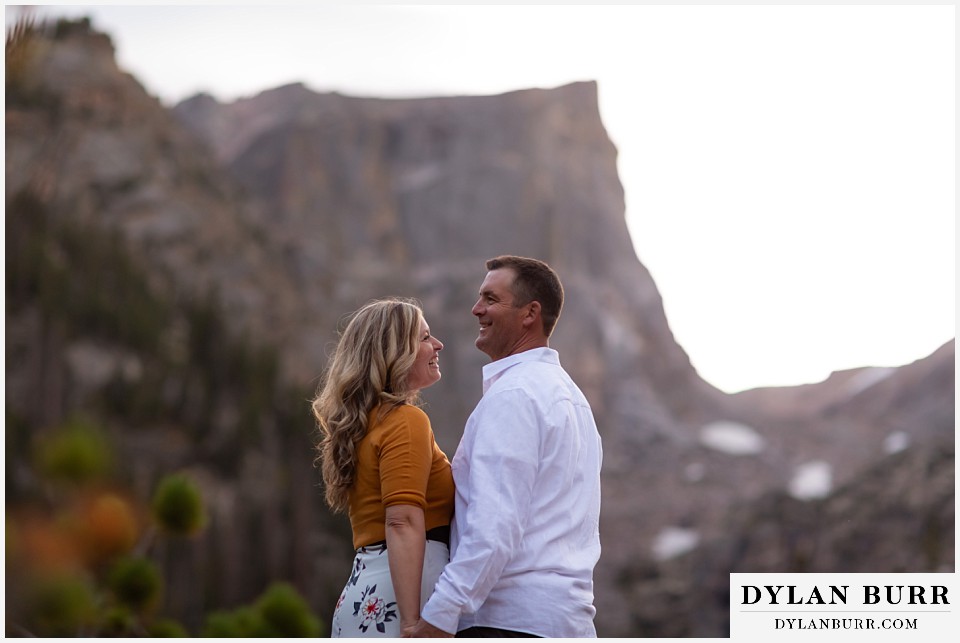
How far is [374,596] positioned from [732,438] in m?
48.3

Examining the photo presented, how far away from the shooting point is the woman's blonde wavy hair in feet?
9.41

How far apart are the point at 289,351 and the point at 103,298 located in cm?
889

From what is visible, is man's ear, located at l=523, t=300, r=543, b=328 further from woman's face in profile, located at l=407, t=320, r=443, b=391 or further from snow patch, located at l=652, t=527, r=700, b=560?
snow patch, located at l=652, t=527, r=700, b=560

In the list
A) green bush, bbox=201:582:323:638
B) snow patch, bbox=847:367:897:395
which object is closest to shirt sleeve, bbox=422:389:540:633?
green bush, bbox=201:582:323:638

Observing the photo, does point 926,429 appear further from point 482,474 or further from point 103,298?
point 482,474

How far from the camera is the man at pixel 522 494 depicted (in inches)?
106

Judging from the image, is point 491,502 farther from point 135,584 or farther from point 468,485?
point 135,584

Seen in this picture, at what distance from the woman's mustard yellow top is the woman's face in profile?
106mm

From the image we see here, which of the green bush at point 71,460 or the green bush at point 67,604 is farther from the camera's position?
the green bush at point 71,460

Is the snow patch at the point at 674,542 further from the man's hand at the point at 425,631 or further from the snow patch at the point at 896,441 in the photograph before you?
the man's hand at the point at 425,631

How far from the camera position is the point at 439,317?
47.7 m

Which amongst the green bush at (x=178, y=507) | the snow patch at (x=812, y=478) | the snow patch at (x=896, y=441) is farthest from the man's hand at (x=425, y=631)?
the snow patch at (x=896, y=441)

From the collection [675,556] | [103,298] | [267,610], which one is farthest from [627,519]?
[267,610]

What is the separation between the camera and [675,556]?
39.9 metres
